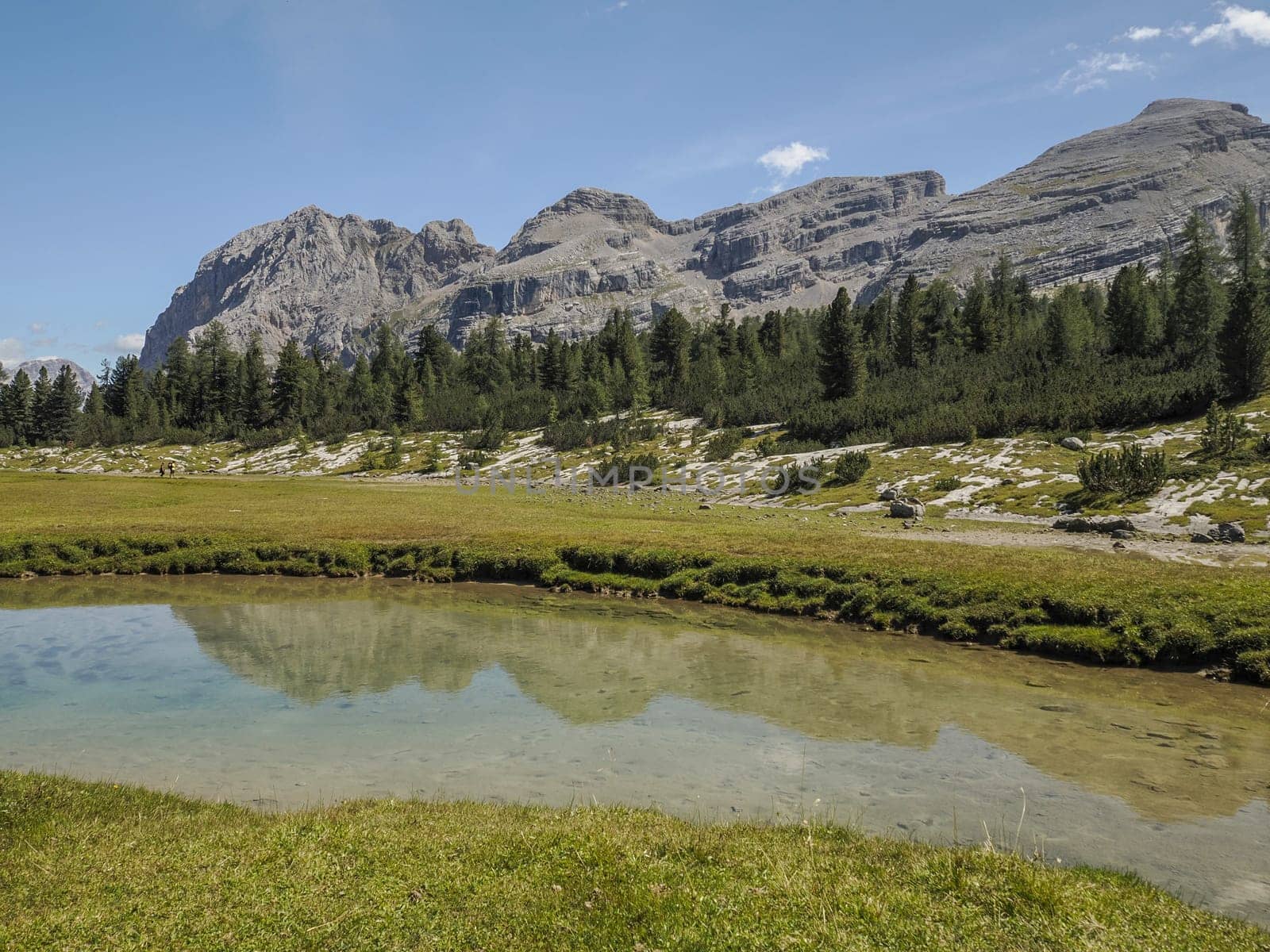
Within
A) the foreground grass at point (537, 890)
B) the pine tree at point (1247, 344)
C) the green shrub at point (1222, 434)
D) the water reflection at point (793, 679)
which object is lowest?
the water reflection at point (793, 679)

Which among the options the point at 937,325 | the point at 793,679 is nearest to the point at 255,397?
the point at 937,325

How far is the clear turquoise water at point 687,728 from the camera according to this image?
10219 millimetres

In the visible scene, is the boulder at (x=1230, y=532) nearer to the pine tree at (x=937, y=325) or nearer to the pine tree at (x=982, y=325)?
the pine tree at (x=982, y=325)

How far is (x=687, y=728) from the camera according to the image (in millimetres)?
13969

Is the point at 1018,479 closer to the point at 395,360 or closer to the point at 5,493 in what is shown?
the point at 5,493

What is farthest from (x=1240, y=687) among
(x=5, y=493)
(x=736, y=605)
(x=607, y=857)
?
(x=5, y=493)

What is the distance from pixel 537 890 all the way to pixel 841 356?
85.5 m

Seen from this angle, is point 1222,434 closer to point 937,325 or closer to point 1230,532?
point 1230,532

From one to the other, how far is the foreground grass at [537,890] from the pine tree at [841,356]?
82054 mm

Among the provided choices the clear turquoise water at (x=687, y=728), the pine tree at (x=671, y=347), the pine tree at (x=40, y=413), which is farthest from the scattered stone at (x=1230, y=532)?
the pine tree at (x=40, y=413)

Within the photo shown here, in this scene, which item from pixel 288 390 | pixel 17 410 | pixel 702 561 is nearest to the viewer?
pixel 702 561

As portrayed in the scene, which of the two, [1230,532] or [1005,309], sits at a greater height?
[1005,309]

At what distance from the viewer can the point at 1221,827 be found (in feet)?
31.1

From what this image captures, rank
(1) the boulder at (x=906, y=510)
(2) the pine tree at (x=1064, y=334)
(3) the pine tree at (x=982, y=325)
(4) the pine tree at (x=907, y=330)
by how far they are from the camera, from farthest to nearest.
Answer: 1. (4) the pine tree at (x=907, y=330)
2. (3) the pine tree at (x=982, y=325)
3. (2) the pine tree at (x=1064, y=334)
4. (1) the boulder at (x=906, y=510)
